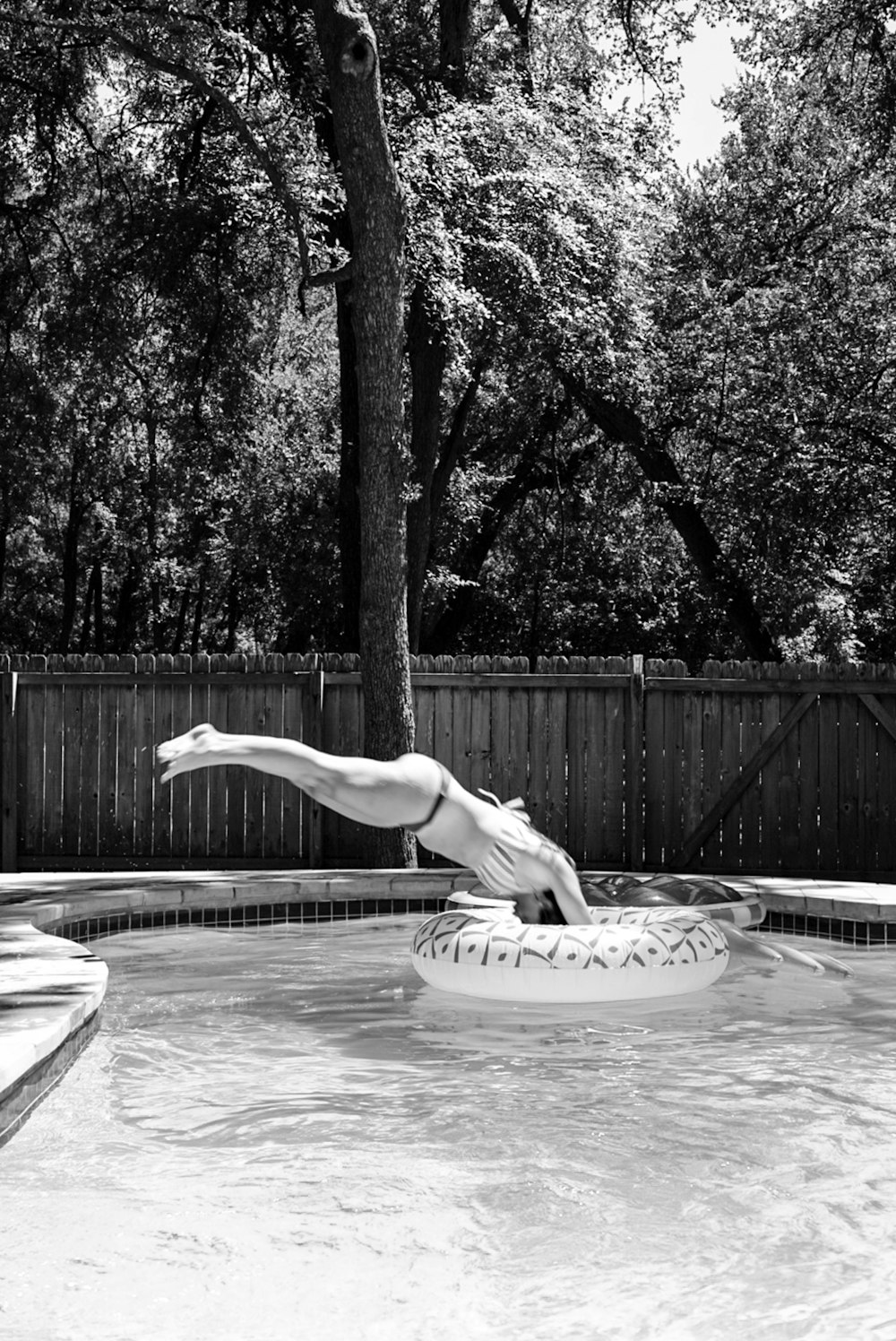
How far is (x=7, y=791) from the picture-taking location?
11.4 m

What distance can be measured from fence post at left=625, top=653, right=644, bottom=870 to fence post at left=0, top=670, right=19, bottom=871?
4753 millimetres

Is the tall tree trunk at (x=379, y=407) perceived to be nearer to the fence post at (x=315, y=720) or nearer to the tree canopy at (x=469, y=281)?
the tree canopy at (x=469, y=281)

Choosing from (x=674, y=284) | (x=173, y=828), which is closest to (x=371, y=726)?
(x=173, y=828)

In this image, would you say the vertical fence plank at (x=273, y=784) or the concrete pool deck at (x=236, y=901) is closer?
the concrete pool deck at (x=236, y=901)

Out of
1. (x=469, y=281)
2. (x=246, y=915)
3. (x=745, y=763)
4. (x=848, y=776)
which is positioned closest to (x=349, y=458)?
(x=469, y=281)

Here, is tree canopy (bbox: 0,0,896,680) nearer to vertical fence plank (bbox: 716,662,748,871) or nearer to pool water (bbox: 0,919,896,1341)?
vertical fence plank (bbox: 716,662,748,871)

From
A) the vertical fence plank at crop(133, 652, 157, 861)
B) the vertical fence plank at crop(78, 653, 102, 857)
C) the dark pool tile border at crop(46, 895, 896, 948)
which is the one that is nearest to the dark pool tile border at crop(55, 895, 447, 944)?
the dark pool tile border at crop(46, 895, 896, 948)

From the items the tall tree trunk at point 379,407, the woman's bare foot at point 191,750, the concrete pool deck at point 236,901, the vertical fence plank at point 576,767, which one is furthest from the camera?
the vertical fence plank at point 576,767

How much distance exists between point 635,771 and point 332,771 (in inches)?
234

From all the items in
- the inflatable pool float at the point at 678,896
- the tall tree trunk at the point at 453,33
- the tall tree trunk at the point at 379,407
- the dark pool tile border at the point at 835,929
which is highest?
the tall tree trunk at the point at 453,33

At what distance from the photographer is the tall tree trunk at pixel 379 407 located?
1011 centimetres

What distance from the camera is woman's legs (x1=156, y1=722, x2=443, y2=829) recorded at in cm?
529

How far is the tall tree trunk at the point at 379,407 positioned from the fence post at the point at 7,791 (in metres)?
3.04

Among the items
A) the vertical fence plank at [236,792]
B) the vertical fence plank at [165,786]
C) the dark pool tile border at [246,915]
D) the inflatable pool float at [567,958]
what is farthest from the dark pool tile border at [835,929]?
the vertical fence plank at [165,786]
